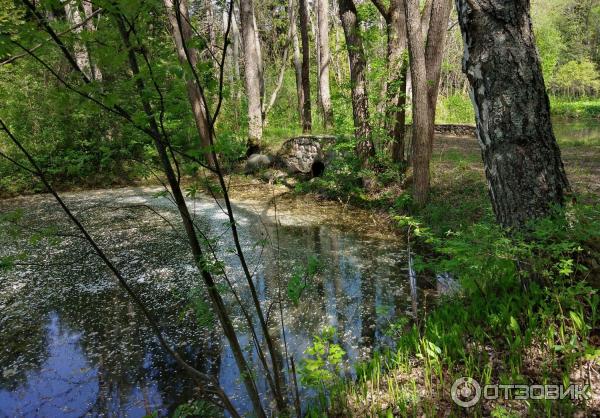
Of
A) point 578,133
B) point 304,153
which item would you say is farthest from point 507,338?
A: point 578,133

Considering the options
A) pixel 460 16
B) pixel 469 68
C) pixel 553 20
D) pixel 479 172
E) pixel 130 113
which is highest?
pixel 553 20

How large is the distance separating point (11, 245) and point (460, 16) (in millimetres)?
7937

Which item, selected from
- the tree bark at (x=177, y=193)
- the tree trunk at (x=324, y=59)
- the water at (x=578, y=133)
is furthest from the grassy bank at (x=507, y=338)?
the tree trunk at (x=324, y=59)

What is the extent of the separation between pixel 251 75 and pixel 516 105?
11.1m

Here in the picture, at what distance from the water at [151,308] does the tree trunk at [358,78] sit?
7.40 ft

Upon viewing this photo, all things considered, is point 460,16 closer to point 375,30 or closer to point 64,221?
point 375,30

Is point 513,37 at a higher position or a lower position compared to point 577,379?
higher

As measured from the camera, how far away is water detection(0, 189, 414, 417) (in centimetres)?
331

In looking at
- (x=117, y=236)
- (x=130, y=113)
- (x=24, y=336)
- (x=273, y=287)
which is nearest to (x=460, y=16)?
(x=130, y=113)

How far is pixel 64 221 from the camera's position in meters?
8.50

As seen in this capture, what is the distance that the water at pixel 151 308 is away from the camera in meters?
3.31

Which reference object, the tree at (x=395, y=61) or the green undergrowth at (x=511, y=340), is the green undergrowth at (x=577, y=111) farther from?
the green undergrowth at (x=511, y=340)

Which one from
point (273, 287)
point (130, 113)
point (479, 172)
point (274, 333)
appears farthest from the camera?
point (479, 172)

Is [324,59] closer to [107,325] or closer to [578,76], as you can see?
[107,325]
